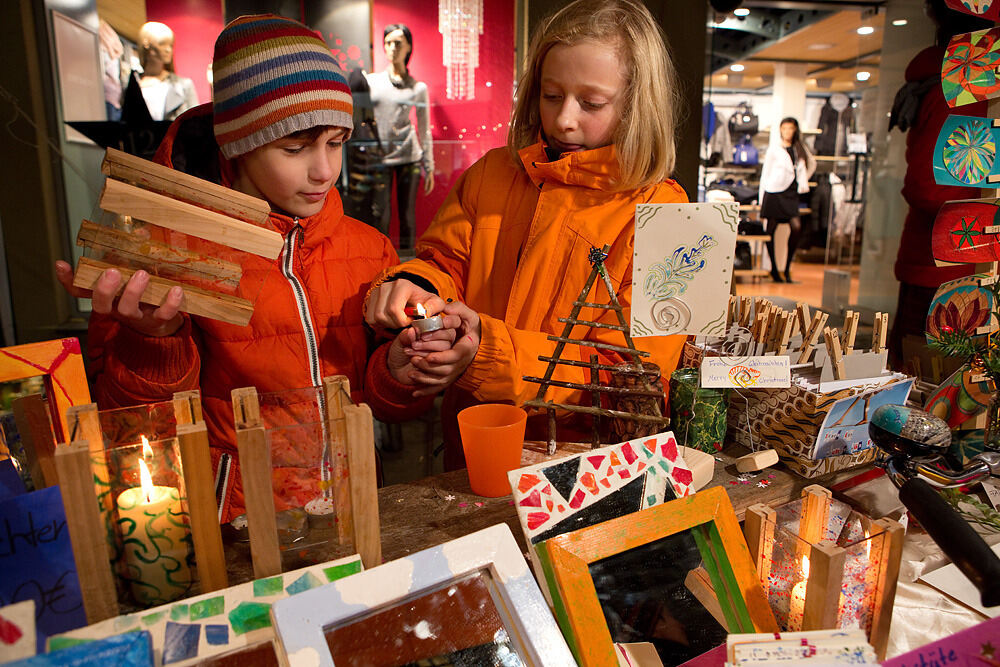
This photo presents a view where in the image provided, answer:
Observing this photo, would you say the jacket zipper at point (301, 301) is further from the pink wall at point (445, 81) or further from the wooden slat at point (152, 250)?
the pink wall at point (445, 81)

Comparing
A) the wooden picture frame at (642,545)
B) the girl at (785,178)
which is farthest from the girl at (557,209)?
the girl at (785,178)

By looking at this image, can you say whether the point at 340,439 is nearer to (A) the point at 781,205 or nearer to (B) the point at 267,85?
(B) the point at 267,85

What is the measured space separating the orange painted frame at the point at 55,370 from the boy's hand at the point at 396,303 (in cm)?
49

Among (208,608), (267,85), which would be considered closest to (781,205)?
(267,85)

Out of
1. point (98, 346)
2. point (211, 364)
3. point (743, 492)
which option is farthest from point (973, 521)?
point (98, 346)

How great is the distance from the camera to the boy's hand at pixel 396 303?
Answer: 114 cm

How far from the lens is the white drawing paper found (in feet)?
3.47

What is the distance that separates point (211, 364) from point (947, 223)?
70.8 inches

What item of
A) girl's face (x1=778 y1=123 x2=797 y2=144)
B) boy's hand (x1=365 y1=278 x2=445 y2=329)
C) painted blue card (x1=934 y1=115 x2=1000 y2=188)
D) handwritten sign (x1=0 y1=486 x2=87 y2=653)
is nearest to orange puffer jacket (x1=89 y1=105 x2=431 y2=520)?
boy's hand (x1=365 y1=278 x2=445 y2=329)

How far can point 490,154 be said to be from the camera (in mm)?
1567

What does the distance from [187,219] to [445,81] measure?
2.40 metres

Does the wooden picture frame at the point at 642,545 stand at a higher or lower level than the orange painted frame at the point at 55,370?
lower

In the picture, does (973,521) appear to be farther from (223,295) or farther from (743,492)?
(223,295)

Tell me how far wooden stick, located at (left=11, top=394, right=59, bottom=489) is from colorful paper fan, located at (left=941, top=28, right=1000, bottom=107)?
1.95 m
